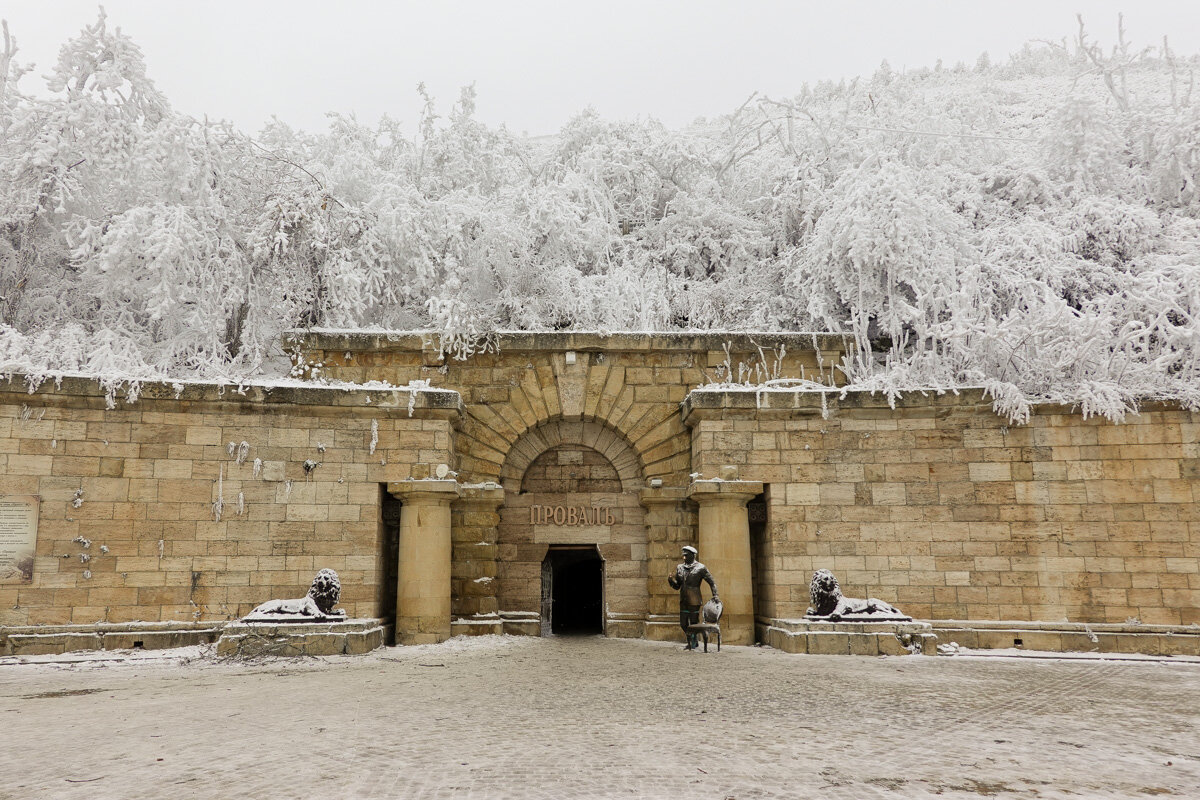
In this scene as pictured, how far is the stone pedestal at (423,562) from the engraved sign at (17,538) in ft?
16.2

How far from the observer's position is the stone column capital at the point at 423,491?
12680 mm

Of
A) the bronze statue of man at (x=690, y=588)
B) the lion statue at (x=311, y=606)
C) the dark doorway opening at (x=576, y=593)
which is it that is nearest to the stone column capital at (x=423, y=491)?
the lion statue at (x=311, y=606)

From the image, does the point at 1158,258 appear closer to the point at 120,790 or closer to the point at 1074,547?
the point at 1074,547

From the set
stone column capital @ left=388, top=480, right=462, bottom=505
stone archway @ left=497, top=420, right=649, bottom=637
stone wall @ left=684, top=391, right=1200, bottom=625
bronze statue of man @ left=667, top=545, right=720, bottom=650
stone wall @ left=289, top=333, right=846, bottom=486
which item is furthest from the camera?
stone wall @ left=289, top=333, right=846, bottom=486

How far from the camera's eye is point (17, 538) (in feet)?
37.1

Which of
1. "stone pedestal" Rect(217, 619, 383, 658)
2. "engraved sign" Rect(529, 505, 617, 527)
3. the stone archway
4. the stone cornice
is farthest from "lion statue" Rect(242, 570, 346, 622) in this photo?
the stone cornice

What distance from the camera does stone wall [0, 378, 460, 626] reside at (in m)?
11.5

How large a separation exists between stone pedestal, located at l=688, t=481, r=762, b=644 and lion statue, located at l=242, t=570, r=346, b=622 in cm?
571

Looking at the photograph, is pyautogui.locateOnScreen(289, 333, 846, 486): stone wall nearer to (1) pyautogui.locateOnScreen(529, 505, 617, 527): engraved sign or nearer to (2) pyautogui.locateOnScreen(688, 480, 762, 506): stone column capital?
(1) pyautogui.locateOnScreen(529, 505, 617, 527): engraved sign

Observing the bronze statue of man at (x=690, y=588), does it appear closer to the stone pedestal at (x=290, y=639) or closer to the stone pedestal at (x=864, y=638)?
the stone pedestal at (x=864, y=638)

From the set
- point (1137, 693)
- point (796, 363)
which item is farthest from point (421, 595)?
point (1137, 693)

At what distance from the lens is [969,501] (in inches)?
498

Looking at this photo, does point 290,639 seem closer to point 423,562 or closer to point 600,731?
point 423,562

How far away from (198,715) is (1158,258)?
54.1 feet
